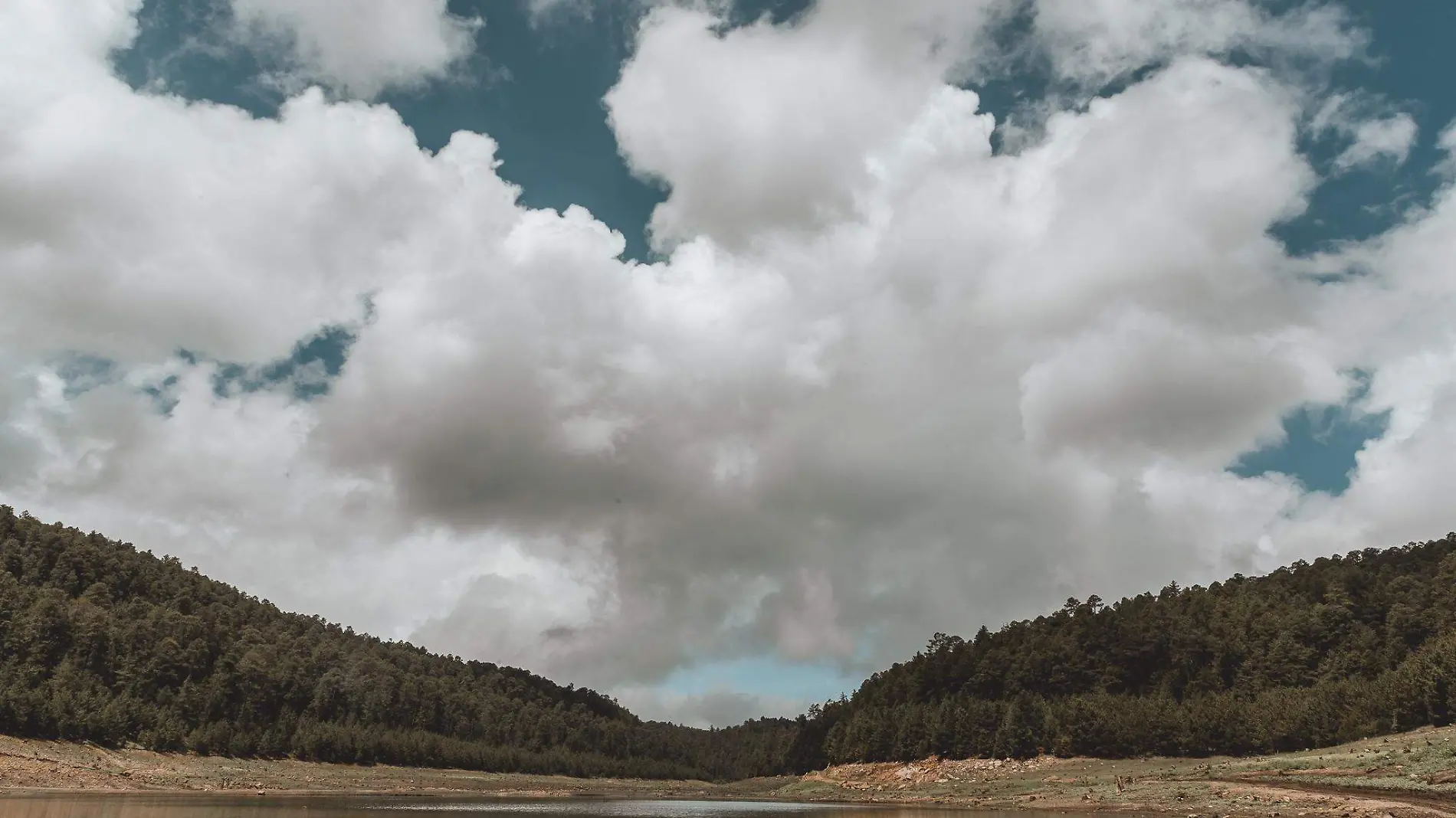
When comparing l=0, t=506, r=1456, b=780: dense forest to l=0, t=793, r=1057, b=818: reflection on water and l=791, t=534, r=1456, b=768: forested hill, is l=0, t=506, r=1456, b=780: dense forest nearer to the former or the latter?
l=791, t=534, r=1456, b=768: forested hill

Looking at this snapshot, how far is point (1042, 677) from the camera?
15125 centimetres

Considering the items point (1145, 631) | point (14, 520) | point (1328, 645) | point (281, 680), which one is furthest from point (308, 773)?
point (1328, 645)

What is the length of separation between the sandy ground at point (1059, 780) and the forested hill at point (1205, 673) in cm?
577

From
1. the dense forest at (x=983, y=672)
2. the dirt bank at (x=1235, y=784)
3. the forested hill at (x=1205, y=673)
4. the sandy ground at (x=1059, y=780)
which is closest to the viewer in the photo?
the dirt bank at (x=1235, y=784)

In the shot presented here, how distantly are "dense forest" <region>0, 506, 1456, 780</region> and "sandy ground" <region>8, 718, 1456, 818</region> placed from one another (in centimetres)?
554

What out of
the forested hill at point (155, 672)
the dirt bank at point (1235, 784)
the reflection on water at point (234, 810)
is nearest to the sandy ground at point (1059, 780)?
the dirt bank at point (1235, 784)

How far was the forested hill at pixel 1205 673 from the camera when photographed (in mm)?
95438

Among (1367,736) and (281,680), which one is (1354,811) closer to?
(1367,736)

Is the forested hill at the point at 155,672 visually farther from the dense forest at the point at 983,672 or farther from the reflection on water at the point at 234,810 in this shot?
the reflection on water at the point at 234,810

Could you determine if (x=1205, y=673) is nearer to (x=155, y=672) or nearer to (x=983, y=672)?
(x=983, y=672)

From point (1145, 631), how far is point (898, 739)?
43357 mm

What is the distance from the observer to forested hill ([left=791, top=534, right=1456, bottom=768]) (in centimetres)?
9544

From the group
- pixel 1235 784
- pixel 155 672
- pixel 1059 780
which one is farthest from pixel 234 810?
pixel 155 672

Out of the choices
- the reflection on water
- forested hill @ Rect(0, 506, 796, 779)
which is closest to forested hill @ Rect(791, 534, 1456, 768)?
the reflection on water
